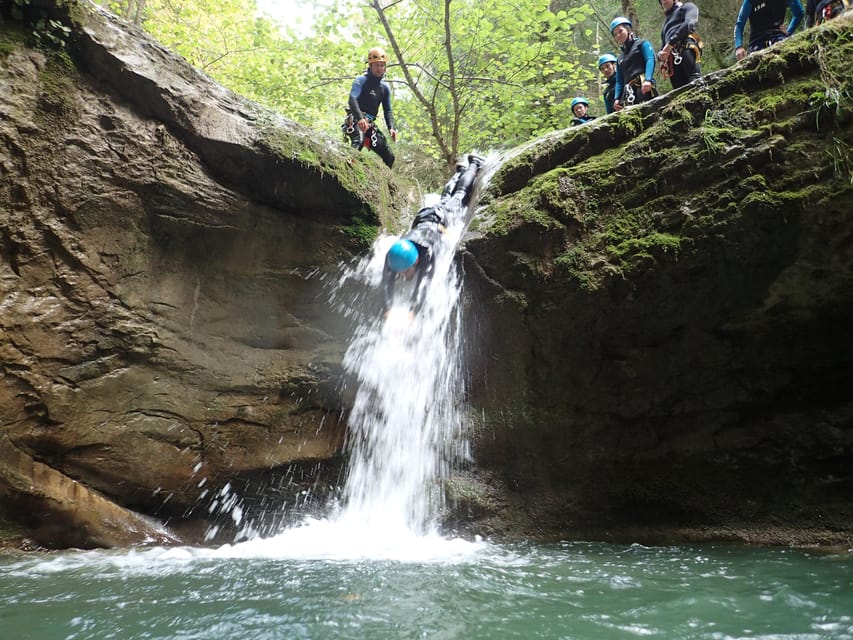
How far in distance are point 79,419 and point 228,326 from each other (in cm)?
→ 148

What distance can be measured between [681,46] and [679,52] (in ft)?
0.20

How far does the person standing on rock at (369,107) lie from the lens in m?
6.82

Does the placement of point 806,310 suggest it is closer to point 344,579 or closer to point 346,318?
point 344,579

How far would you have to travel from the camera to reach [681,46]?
17.8 ft

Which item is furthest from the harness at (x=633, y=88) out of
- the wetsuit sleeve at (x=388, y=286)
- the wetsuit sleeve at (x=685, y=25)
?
the wetsuit sleeve at (x=388, y=286)

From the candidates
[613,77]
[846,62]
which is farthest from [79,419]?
[613,77]

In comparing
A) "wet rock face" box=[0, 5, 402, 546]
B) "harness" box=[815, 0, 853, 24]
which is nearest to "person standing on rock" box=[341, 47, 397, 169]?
"wet rock face" box=[0, 5, 402, 546]

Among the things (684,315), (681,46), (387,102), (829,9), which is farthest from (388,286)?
(829,9)

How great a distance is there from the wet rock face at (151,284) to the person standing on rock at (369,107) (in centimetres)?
162

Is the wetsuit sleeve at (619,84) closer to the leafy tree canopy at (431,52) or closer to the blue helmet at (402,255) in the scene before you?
the leafy tree canopy at (431,52)

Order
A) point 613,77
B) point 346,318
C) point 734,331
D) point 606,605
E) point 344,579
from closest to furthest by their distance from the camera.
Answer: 1. point 606,605
2. point 344,579
3. point 734,331
4. point 346,318
5. point 613,77

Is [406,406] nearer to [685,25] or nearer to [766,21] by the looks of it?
[685,25]

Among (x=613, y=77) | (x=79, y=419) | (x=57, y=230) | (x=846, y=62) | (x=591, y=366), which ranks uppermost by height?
(x=613, y=77)

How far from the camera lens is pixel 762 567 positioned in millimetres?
2963
